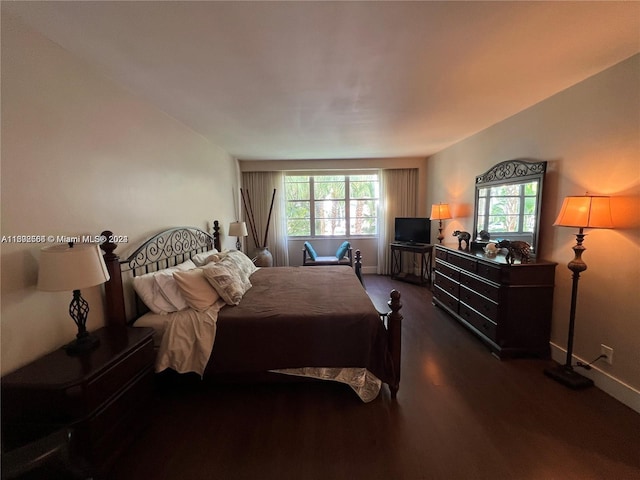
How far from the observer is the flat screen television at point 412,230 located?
16.6 ft

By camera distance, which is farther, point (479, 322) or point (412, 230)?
point (412, 230)

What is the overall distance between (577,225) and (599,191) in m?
0.43

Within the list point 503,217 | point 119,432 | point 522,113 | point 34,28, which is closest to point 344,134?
point 522,113

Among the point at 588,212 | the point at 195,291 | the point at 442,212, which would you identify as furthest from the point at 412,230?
the point at 195,291

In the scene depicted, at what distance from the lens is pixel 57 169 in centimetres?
159

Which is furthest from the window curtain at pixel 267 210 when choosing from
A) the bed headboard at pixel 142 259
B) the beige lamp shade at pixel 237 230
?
the bed headboard at pixel 142 259

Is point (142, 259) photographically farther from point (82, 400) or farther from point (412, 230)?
point (412, 230)

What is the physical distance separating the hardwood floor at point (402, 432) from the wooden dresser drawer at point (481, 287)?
678 mm

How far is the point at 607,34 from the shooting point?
159cm

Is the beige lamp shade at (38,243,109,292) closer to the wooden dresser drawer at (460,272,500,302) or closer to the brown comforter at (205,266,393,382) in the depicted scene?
the brown comforter at (205,266,393,382)

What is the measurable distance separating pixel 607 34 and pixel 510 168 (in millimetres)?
1511

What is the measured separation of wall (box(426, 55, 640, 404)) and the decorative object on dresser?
138 inches

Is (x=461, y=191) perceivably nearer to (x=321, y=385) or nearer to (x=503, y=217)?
(x=503, y=217)

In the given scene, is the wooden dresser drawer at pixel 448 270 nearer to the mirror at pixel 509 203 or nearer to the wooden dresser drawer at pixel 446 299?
the wooden dresser drawer at pixel 446 299
